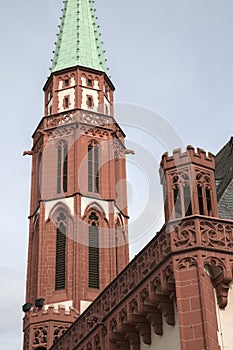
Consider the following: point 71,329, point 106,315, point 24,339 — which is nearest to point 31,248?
point 24,339

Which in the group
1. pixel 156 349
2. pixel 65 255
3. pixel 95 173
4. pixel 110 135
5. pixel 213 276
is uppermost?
pixel 110 135

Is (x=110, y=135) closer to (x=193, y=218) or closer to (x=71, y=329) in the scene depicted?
(x=71, y=329)

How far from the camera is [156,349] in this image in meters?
16.5

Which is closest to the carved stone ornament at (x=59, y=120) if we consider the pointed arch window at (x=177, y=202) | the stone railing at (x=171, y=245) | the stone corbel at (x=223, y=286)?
the stone railing at (x=171, y=245)

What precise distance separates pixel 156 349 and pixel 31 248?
23.2 metres

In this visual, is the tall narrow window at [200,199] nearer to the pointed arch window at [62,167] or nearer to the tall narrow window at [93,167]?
the tall narrow window at [93,167]

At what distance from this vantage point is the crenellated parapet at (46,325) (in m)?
28.6

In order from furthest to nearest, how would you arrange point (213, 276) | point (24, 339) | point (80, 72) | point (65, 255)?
point (80, 72) → point (65, 255) → point (24, 339) → point (213, 276)

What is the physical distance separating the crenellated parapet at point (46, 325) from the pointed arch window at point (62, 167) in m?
10.8

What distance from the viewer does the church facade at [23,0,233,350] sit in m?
15.3

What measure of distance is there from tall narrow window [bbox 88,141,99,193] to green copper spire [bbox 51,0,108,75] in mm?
6016

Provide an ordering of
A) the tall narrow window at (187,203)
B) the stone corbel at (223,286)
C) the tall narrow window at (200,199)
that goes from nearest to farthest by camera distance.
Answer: the stone corbel at (223,286) → the tall narrow window at (187,203) → the tall narrow window at (200,199)

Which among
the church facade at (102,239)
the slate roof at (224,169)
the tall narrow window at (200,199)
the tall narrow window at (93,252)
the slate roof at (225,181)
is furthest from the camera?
the tall narrow window at (93,252)

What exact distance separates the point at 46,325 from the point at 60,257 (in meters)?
8.37
